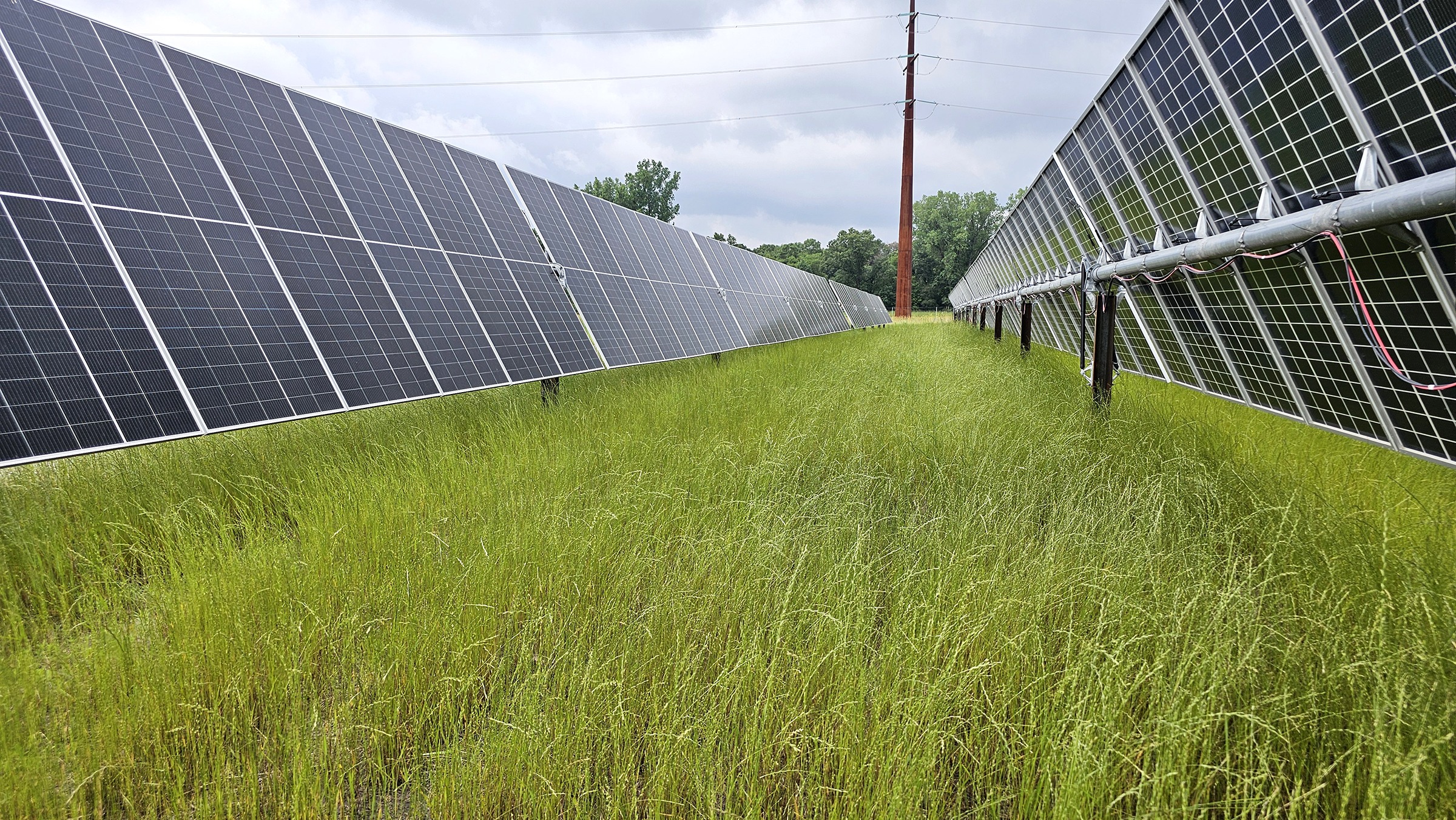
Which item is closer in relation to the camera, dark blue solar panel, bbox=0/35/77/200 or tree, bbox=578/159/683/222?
dark blue solar panel, bbox=0/35/77/200

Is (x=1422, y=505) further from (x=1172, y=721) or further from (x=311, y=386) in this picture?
(x=311, y=386)

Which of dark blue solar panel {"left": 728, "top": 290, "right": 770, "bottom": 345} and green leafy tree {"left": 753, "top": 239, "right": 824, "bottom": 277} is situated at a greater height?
green leafy tree {"left": 753, "top": 239, "right": 824, "bottom": 277}

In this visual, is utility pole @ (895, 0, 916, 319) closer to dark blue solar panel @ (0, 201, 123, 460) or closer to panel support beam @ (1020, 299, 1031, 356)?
panel support beam @ (1020, 299, 1031, 356)

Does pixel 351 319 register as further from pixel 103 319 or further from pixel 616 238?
pixel 616 238

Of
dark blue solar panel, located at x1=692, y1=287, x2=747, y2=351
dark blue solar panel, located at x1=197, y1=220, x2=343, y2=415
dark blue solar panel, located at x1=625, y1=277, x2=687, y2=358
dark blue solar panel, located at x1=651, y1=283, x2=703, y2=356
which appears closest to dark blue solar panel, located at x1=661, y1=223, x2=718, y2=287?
dark blue solar panel, located at x1=692, y1=287, x2=747, y2=351

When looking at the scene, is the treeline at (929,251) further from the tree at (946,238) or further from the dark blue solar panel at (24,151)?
the dark blue solar panel at (24,151)

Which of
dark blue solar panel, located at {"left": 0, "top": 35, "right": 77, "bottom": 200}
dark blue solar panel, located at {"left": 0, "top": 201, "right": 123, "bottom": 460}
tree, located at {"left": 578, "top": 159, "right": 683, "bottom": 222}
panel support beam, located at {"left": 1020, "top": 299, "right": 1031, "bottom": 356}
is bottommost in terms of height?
panel support beam, located at {"left": 1020, "top": 299, "right": 1031, "bottom": 356}

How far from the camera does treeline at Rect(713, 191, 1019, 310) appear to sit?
3511 inches

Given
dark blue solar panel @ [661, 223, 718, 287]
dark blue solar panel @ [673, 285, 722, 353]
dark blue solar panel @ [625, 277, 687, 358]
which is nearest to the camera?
dark blue solar panel @ [625, 277, 687, 358]

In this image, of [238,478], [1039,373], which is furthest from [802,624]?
[1039,373]

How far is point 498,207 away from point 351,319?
16.5ft

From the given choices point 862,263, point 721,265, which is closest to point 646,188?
point 862,263

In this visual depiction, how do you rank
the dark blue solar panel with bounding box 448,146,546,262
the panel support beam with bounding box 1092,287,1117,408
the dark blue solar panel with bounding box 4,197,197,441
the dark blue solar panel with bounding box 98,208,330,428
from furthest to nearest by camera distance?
the dark blue solar panel with bounding box 448,146,546,262, the panel support beam with bounding box 1092,287,1117,408, the dark blue solar panel with bounding box 98,208,330,428, the dark blue solar panel with bounding box 4,197,197,441

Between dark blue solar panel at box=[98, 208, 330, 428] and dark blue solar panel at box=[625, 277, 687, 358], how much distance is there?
273 inches
